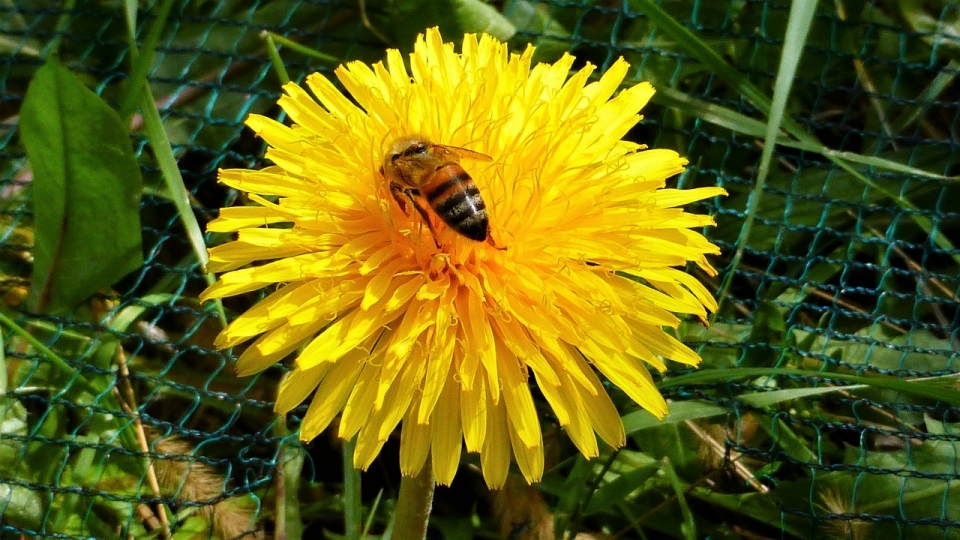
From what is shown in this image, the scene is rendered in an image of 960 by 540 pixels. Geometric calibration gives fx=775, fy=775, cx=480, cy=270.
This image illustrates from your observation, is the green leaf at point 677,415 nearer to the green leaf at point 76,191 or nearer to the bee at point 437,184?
the bee at point 437,184

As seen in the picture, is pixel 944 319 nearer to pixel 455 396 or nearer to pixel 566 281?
pixel 566 281

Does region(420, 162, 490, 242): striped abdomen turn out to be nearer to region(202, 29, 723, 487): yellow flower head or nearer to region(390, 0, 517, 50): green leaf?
region(202, 29, 723, 487): yellow flower head

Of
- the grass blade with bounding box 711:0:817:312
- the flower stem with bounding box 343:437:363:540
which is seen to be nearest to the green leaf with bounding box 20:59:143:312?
the flower stem with bounding box 343:437:363:540

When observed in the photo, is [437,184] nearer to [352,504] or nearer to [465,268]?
[465,268]

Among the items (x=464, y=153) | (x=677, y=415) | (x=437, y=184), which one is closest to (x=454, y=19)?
(x=464, y=153)

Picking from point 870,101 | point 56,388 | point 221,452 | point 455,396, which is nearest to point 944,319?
point 870,101
